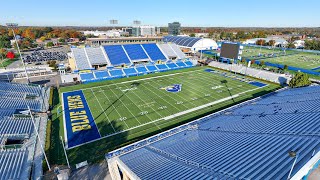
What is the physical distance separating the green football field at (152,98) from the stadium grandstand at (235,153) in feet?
30.6

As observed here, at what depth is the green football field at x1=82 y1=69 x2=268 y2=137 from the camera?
24.6 meters

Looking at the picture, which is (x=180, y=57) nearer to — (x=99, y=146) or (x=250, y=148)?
(x=99, y=146)

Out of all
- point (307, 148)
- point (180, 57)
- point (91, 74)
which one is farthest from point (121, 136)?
point (180, 57)

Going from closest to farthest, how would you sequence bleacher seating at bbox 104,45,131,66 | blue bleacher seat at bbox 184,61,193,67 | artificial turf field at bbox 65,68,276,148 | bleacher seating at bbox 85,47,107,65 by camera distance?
artificial turf field at bbox 65,68,276,148, bleacher seating at bbox 85,47,107,65, bleacher seating at bbox 104,45,131,66, blue bleacher seat at bbox 184,61,193,67

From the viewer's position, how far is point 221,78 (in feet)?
136

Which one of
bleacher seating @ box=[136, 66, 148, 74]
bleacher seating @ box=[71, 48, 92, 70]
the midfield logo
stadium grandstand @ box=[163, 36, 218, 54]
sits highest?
stadium grandstand @ box=[163, 36, 218, 54]

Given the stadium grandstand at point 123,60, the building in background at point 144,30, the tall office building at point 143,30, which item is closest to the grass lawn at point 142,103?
the stadium grandstand at point 123,60

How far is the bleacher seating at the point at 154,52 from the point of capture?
52406 mm

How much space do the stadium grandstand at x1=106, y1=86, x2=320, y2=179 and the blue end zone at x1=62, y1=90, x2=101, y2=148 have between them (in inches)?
346

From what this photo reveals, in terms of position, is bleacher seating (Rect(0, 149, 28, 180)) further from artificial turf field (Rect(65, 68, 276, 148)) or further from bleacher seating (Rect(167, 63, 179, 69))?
bleacher seating (Rect(167, 63, 179, 69))

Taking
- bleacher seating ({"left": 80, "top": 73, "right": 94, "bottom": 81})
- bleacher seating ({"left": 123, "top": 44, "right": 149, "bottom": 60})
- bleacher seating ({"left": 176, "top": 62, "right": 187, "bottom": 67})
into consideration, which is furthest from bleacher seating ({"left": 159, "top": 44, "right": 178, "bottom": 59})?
bleacher seating ({"left": 80, "top": 73, "right": 94, "bottom": 81})

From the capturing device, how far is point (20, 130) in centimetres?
2067

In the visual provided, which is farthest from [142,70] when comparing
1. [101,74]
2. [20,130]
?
[20,130]

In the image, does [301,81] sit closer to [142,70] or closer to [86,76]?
[142,70]
